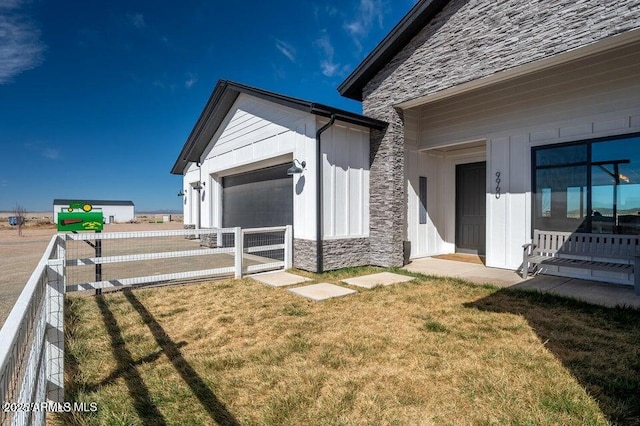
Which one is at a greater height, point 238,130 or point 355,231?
point 238,130

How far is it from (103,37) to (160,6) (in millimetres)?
5123

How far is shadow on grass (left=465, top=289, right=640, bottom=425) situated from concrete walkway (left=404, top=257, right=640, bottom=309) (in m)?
0.45

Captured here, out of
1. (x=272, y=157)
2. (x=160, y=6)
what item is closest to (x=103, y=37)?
(x=160, y=6)

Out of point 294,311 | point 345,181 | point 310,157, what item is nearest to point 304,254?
point 345,181

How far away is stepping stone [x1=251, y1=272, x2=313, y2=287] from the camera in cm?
618

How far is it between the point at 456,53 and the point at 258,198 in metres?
6.73

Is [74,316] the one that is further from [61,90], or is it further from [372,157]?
[61,90]

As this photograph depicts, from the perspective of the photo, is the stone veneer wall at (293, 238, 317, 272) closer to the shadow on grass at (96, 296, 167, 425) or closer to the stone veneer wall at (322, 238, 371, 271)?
the stone veneer wall at (322, 238, 371, 271)

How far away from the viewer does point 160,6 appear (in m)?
13.5

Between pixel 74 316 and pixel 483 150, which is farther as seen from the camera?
pixel 483 150

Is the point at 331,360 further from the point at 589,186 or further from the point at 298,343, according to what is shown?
the point at 589,186

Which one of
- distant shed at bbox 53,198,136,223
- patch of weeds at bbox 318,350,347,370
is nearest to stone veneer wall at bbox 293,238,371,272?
patch of weeds at bbox 318,350,347,370

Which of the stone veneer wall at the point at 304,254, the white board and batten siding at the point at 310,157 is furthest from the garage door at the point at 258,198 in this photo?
the stone veneer wall at the point at 304,254

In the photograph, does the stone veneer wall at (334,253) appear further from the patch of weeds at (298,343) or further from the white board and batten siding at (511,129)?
the patch of weeds at (298,343)
